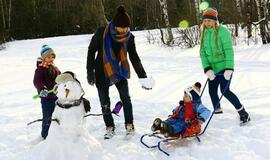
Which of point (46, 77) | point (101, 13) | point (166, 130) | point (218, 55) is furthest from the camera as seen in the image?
point (101, 13)

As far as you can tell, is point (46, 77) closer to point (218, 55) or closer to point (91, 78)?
point (91, 78)

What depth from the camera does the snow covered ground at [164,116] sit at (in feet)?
15.1

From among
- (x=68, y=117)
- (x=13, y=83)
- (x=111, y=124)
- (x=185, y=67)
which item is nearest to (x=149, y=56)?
(x=185, y=67)

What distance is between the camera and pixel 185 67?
11.6 m

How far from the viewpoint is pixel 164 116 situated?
633 cm

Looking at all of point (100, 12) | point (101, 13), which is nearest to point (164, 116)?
point (101, 13)

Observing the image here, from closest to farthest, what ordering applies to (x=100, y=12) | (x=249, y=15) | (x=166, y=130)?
(x=166, y=130) → (x=249, y=15) → (x=100, y=12)

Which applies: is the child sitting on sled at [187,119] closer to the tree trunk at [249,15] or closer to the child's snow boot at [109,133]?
the child's snow boot at [109,133]

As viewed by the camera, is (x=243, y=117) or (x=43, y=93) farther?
(x=243, y=117)

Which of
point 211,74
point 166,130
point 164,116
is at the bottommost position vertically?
point 164,116

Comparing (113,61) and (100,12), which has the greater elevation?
(100,12)

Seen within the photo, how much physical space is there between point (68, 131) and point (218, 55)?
7.89 ft

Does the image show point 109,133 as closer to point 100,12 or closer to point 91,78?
point 91,78

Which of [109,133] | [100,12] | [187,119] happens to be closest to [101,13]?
[100,12]
